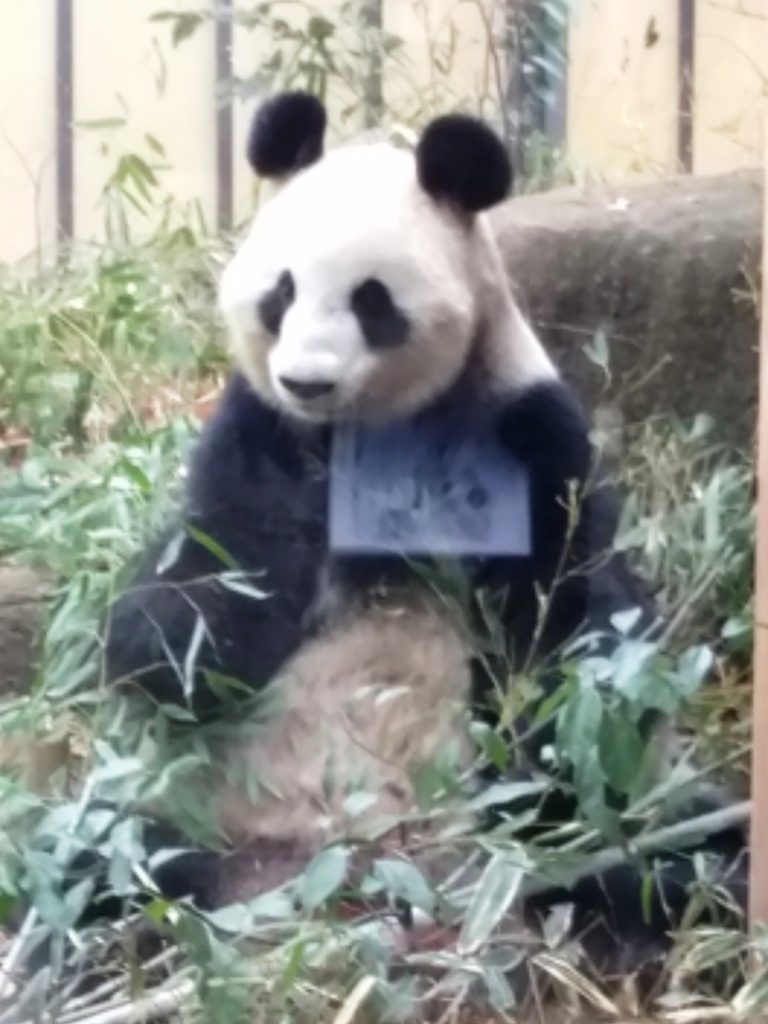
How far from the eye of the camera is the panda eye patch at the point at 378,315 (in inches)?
61.2

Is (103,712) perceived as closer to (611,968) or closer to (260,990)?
(260,990)

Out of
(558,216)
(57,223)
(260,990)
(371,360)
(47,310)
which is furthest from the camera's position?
(47,310)

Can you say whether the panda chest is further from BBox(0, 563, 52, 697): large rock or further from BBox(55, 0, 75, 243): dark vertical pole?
BBox(55, 0, 75, 243): dark vertical pole

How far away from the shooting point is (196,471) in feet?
5.46

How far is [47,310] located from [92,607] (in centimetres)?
61

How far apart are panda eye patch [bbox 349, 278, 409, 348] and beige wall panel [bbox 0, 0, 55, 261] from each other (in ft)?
1.77

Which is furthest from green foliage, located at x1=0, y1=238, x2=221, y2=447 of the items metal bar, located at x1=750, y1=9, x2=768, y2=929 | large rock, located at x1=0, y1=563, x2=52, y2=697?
metal bar, located at x1=750, y1=9, x2=768, y2=929

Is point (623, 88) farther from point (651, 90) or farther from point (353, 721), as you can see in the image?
point (353, 721)

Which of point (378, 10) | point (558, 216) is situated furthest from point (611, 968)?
point (378, 10)

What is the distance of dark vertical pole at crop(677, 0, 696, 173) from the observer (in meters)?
1.74

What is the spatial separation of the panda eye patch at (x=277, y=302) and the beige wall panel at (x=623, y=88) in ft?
1.19

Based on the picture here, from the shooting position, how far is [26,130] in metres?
1.99

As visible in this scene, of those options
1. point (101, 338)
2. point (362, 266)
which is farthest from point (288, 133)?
point (101, 338)

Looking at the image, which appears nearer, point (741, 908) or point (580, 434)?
point (741, 908)
